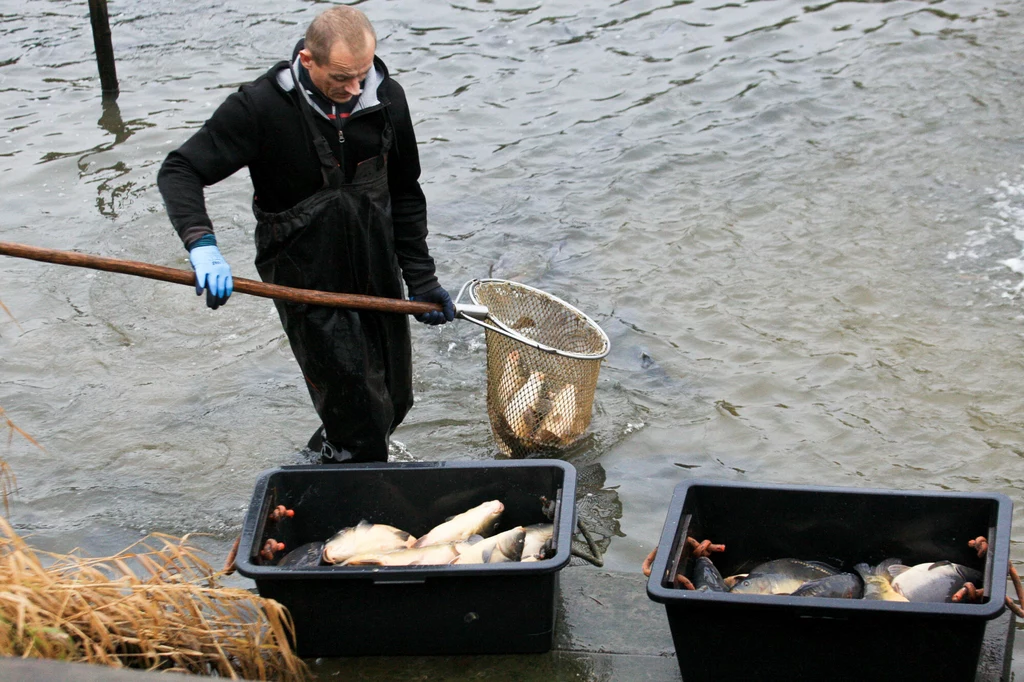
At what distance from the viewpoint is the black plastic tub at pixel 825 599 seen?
2.97 meters

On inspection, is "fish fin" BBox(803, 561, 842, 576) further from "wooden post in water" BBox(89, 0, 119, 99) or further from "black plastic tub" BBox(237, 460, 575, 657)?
"wooden post in water" BBox(89, 0, 119, 99)

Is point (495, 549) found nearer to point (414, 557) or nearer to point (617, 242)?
point (414, 557)

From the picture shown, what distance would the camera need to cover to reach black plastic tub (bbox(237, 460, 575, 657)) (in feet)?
10.8

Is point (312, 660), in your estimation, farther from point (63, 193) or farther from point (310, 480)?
point (63, 193)

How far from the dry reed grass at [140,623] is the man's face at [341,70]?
1.68m

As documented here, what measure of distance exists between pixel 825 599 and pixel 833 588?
322mm

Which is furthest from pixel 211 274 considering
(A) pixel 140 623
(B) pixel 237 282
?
(A) pixel 140 623

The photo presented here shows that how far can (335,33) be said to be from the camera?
361cm

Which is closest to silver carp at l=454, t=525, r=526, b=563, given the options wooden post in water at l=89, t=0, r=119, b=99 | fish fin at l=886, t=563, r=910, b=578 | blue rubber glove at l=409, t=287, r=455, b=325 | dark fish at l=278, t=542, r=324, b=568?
dark fish at l=278, t=542, r=324, b=568

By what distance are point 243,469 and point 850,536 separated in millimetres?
2995

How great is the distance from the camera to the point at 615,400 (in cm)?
580

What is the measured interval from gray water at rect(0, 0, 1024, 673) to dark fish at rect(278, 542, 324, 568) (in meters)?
1.07

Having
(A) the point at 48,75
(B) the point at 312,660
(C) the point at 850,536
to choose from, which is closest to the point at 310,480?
(B) the point at 312,660

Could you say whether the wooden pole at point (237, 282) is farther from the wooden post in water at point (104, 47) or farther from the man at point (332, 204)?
the wooden post in water at point (104, 47)
